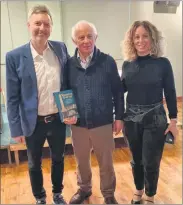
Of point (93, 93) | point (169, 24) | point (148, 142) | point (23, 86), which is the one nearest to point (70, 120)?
point (93, 93)

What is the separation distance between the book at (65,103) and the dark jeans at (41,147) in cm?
8

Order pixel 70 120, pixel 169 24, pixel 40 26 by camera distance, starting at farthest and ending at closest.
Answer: pixel 169 24
pixel 70 120
pixel 40 26

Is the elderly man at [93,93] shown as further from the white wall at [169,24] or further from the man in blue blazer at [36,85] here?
the white wall at [169,24]

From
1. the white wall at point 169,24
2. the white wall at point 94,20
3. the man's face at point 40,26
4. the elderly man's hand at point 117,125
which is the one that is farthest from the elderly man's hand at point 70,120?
the white wall at point 169,24

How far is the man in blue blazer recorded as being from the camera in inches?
58.7

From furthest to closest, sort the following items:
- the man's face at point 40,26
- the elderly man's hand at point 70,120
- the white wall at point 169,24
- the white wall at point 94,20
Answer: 1. the white wall at point 169,24
2. the white wall at point 94,20
3. the elderly man's hand at point 70,120
4. the man's face at point 40,26

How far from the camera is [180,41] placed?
495cm

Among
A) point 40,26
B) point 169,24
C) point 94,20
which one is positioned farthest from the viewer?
point 169,24

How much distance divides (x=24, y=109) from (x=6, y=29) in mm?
3099

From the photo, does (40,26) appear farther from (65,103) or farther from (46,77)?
(65,103)

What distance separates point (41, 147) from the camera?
1.63m

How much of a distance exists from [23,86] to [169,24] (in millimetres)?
4024

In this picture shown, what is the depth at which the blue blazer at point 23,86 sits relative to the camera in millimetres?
1503

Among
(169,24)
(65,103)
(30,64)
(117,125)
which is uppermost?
(169,24)
